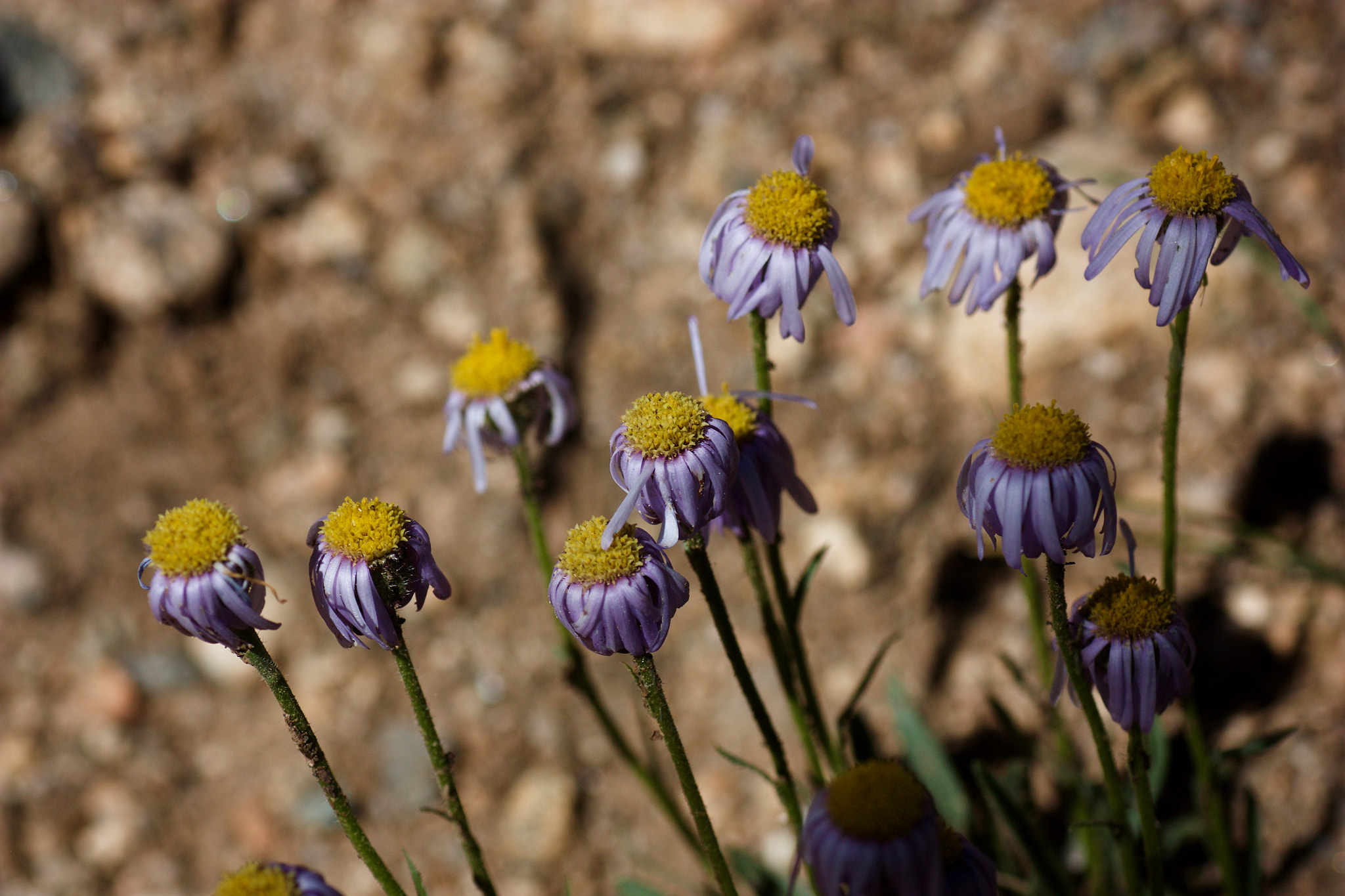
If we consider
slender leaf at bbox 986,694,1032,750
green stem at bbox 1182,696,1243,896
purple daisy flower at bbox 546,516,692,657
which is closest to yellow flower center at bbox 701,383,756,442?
purple daisy flower at bbox 546,516,692,657

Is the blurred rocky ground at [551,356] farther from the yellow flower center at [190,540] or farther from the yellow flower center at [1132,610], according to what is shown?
the yellow flower center at [190,540]

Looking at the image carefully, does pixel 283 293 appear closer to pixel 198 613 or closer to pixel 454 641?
pixel 454 641

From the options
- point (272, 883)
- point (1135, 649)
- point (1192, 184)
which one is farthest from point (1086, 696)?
point (272, 883)

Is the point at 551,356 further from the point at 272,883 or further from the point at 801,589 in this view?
the point at 272,883

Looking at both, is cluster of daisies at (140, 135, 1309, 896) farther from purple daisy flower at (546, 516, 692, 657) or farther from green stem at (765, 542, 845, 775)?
green stem at (765, 542, 845, 775)

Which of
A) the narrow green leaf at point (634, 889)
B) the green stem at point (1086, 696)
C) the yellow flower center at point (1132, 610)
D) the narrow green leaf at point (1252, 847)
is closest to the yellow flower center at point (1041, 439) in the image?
the green stem at point (1086, 696)
